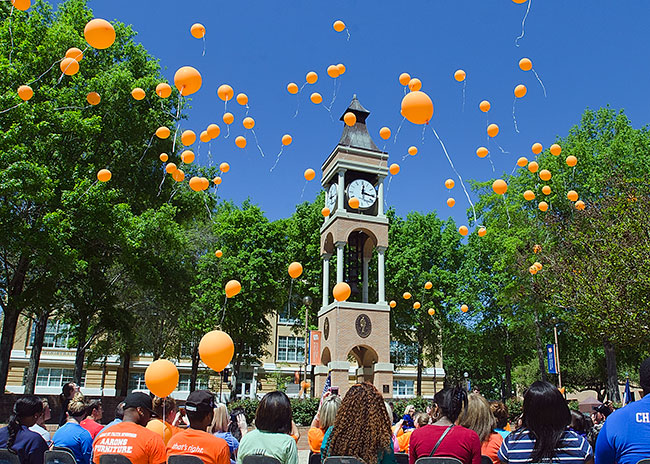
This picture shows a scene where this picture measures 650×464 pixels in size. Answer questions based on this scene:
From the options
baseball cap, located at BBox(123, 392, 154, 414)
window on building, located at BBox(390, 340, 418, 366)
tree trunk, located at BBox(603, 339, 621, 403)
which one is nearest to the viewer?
baseball cap, located at BBox(123, 392, 154, 414)

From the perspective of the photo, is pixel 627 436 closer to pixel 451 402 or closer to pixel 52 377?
pixel 451 402

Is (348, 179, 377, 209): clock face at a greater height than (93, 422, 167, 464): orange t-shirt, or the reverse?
(348, 179, 377, 209): clock face

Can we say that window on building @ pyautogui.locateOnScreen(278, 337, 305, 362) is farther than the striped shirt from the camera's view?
Yes

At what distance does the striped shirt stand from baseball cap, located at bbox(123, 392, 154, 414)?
2.71 meters

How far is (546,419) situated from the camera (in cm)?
289

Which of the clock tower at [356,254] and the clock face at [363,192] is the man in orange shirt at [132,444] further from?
the clock face at [363,192]

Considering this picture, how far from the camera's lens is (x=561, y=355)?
31.7 m

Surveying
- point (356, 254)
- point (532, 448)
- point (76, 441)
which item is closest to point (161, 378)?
point (76, 441)

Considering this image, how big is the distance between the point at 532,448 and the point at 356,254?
20.9 meters

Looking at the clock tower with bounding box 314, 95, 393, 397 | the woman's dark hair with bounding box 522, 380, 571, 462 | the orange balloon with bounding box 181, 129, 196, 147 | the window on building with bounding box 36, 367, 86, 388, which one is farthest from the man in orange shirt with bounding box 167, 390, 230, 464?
the window on building with bounding box 36, 367, 86, 388

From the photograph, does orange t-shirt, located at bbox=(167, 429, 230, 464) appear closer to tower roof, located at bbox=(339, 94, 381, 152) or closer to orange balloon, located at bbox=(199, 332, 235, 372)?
orange balloon, located at bbox=(199, 332, 235, 372)

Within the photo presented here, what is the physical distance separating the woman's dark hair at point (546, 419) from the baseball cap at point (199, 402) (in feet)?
7.01

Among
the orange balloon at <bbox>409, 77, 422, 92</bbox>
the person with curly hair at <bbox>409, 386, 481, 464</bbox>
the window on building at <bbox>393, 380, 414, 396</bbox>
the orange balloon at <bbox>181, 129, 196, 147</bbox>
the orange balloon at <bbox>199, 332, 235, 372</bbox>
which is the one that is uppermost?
the orange balloon at <bbox>409, 77, 422, 92</bbox>

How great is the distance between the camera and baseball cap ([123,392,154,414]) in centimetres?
416
